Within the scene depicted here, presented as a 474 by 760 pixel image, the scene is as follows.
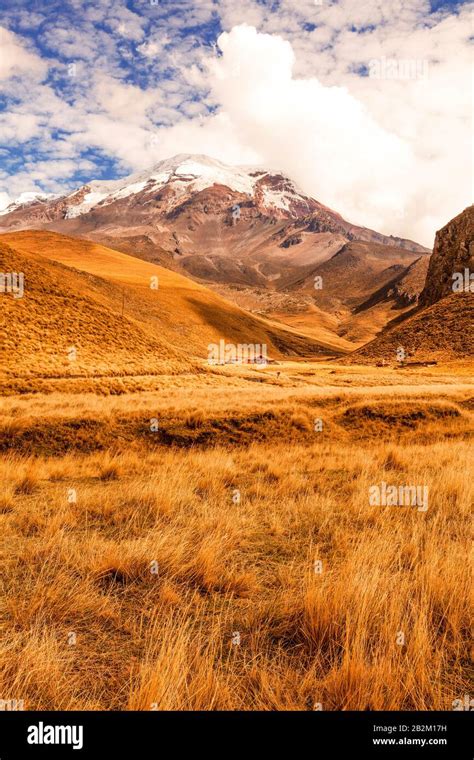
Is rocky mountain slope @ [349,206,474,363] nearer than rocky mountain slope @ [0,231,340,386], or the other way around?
rocky mountain slope @ [0,231,340,386]

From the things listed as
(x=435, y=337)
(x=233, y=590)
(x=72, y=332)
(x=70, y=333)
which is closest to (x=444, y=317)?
(x=435, y=337)

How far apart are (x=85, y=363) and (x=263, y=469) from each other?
26031mm

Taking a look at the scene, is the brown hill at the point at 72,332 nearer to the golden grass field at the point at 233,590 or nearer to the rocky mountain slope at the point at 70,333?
the rocky mountain slope at the point at 70,333

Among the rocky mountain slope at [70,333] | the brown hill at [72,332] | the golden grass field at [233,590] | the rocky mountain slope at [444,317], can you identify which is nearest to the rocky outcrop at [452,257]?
the rocky mountain slope at [444,317]

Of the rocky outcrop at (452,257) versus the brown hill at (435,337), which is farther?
the rocky outcrop at (452,257)

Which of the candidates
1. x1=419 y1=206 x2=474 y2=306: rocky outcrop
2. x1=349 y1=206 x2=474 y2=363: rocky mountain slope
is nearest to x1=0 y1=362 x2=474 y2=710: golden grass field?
x1=349 y1=206 x2=474 y2=363: rocky mountain slope

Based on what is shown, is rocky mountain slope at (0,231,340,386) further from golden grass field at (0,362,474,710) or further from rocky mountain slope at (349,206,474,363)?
rocky mountain slope at (349,206,474,363)

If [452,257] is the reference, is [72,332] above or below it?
below

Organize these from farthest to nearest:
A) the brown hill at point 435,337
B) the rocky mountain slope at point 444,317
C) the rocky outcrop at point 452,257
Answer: the rocky outcrop at point 452,257 → the rocky mountain slope at point 444,317 → the brown hill at point 435,337

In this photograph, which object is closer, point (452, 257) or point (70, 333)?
point (70, 333)

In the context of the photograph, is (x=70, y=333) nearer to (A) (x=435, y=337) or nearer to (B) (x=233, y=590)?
(B) (x=233, y=590)
